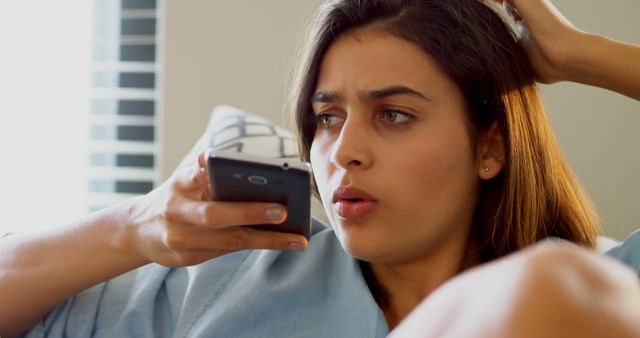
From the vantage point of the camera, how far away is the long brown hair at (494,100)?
114 centimetres

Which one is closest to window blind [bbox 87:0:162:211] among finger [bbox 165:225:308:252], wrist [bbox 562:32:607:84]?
finger [bbox 165:225:308:252]

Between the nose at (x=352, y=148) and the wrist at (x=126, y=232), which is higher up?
the nose at (x=352, y=148)

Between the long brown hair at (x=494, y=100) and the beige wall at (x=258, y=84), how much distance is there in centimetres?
47

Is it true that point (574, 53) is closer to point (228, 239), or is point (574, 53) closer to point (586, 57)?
point (586, 57)

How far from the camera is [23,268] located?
1.19 metres

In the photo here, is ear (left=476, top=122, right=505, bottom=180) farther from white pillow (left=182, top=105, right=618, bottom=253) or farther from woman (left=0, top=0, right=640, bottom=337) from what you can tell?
white pillow (left=182, top=105, right=618, bottom=253)

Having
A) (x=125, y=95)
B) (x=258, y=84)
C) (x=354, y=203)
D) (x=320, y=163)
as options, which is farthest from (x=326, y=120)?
(x=125, y=95)

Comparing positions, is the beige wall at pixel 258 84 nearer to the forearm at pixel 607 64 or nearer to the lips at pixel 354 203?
the forearm at pixel 607 64

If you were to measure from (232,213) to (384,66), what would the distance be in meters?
0.34

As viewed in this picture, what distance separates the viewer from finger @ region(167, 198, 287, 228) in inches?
37.3

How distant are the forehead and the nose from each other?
64 millimetres

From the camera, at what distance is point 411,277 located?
1.20 metres

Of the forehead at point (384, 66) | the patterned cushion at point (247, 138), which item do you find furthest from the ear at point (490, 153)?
the patterned cushion at point (247, 138)

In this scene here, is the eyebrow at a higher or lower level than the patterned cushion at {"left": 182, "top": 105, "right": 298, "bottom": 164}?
higher
